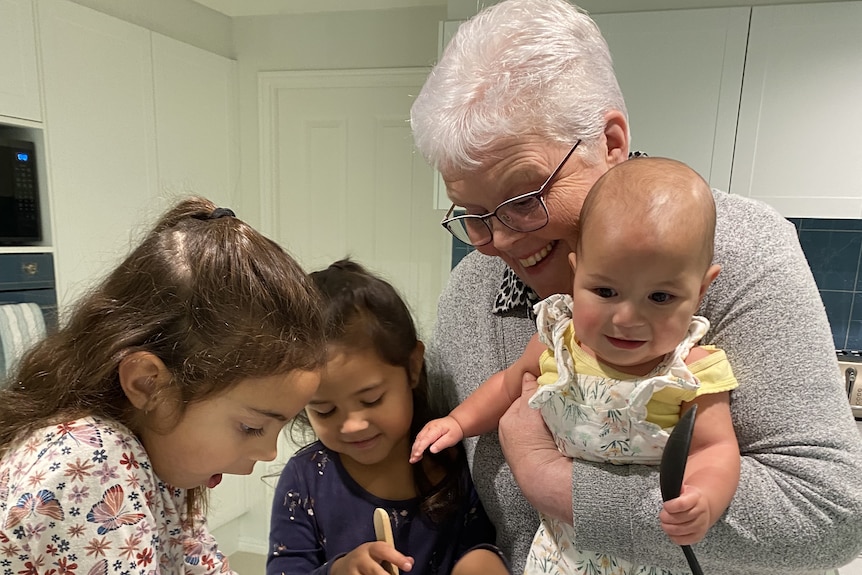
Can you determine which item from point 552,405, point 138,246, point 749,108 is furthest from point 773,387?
point 749,108

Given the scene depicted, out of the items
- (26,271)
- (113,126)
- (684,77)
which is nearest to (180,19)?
(113,126)

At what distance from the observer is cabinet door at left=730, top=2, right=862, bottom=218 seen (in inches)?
74.2

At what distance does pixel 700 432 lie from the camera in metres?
0.69

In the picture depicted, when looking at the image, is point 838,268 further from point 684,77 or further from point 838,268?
point 684,77

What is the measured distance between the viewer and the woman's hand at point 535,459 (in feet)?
2.51

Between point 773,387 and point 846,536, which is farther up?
point 773,387

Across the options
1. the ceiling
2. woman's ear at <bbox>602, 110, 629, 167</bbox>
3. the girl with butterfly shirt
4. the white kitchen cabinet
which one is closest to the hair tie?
the girl with butterfly shirt

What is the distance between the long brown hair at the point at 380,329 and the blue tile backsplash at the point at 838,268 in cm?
195

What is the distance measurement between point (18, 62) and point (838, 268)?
2.94 meters

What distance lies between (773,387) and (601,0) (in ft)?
5.72

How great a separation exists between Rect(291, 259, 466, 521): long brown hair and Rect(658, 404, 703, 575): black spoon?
1.54 ft

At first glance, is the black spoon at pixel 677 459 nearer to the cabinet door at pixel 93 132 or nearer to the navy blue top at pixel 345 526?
the navy blue top at pixel 345 526

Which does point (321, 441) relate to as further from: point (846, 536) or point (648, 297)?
point (846, 536)

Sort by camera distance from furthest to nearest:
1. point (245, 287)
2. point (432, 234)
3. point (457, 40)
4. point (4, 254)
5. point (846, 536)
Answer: point (432, 234)
point (4, 254)
point (457, 40)
point (245, 287)
point (846, 536)
